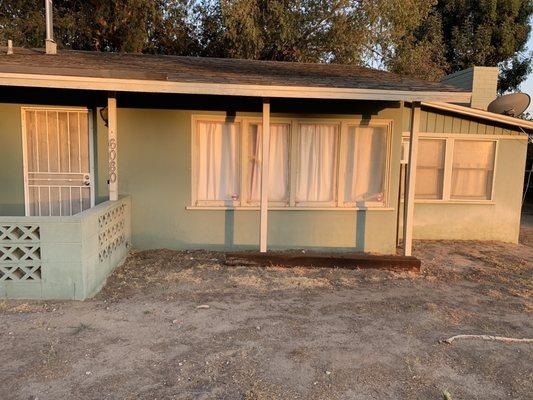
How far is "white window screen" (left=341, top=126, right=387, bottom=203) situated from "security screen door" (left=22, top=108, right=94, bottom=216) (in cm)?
404

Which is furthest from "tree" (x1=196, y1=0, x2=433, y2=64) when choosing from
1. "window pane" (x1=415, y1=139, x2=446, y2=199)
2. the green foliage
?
"window pane" (x1=415, y1=139, x2=446, y2=199)

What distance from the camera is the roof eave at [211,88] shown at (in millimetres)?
4949

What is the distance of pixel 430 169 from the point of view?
872cm

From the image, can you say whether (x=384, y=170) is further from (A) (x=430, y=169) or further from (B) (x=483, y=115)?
(B) (x=483, y=115)

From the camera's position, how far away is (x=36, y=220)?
4.29m

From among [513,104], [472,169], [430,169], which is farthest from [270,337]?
[513,104]

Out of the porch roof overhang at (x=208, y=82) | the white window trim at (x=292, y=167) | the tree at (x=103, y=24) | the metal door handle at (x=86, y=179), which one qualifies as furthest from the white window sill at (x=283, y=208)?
the tree at (x=103, y=24)

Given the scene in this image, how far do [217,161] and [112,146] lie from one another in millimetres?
1574

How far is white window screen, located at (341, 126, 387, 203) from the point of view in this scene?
6734mm

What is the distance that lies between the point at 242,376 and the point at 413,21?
47.5 feet

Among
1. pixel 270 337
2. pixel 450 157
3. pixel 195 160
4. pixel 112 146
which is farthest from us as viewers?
pixel 450 157

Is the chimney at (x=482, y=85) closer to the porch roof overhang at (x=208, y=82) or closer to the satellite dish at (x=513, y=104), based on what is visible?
the satellite dish at (x=513, y=104)

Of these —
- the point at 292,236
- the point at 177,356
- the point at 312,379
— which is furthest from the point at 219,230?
the point at 312,379

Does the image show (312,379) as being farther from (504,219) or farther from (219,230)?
(504,219)
